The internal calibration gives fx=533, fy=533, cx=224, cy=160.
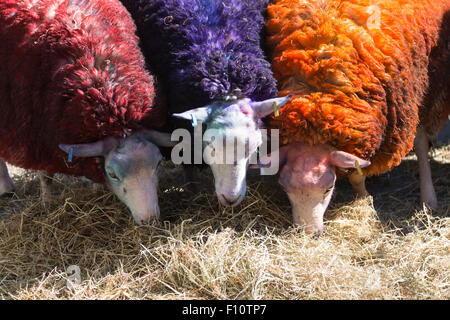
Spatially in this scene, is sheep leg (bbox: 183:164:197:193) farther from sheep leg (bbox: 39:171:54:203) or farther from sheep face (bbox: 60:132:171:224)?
sheep leg (bbox: 39:171:54:203)

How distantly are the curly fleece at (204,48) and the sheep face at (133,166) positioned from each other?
0.39m

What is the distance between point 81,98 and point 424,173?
3021mm

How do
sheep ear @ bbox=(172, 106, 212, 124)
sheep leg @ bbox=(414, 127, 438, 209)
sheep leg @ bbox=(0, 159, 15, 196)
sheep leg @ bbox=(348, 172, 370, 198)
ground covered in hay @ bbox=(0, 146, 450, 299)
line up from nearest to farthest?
ground covered in hay @ bbox=(0, 146, 450, 299), sheep ear @ bbox=(172, 106, 212, 124), sheep leg @ bbox=(348, 172, 370, 198), sheep leg @ bbox=(414, 127, 438, 209), sheep leg @ bbox=(0, 159, 15, 196)

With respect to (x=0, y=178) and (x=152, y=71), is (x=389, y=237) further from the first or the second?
(x=0, y=178)

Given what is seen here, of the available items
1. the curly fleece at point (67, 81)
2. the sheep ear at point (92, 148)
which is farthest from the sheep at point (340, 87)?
the sheep ear at point (92, 148)

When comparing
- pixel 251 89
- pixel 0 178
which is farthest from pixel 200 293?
pixel 0 178

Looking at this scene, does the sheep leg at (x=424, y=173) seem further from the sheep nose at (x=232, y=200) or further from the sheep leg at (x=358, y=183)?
the sheep nose at (x=232, y=200)

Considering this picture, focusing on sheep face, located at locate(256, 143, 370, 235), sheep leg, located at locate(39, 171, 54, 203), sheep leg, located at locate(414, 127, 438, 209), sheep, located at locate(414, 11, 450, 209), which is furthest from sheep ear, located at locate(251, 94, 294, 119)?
sheep leg, located at locate(39, 171, 54, 203)

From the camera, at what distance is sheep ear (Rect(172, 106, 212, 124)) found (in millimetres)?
3518

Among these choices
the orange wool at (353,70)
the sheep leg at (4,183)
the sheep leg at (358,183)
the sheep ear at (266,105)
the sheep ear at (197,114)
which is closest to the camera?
the sheep ear at (197,114)

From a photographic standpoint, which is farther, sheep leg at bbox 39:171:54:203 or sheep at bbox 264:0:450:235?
sheep leg at bbox 39:171:54:203

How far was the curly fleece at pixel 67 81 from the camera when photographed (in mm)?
3602

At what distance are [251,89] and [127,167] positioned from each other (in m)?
1.02

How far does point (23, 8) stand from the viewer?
389 centimetres
